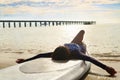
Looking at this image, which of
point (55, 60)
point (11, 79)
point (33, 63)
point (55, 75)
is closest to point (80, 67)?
point (55, 60)

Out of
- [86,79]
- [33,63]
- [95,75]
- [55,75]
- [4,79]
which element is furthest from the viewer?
[95,75]

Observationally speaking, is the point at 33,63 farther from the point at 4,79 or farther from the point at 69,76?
the point at 4,79

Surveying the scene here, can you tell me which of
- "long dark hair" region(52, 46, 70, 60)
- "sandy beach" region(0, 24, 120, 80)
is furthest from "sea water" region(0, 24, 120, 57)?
"long dark hair" region(52, 46, 70, 60)

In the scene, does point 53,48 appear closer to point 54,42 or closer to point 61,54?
point 54,42

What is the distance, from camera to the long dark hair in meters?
8.48

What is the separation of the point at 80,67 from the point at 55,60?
0.70 m

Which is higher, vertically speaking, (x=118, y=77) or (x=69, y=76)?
(x=69, y=76)

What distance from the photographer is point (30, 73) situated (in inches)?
256

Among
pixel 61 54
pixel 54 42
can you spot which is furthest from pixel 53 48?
pixel 61 54

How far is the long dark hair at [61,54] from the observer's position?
848 cm

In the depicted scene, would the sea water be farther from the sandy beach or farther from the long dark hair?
the long dark hair

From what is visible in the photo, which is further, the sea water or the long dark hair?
the sea water

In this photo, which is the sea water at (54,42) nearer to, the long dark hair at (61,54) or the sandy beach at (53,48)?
the sandy beach at (53,48)

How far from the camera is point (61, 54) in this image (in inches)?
336
